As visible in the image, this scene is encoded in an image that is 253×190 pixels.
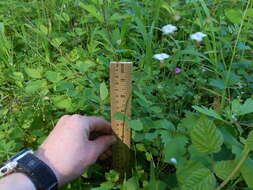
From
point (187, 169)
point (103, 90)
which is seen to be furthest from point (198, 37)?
point (187, 169)

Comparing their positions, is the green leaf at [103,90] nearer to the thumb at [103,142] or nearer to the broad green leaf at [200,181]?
the thumb at [103,142]

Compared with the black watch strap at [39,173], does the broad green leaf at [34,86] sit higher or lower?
higher

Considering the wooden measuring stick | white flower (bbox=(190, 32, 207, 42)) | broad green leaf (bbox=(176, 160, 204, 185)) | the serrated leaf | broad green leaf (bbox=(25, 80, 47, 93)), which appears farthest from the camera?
white flower (bbox=(190, 32, 207, 42))

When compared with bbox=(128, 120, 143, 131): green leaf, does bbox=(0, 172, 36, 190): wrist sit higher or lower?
lower

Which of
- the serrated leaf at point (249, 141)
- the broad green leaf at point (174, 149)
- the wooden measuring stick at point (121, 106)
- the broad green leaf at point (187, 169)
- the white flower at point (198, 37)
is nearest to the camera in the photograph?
the serrated leaf at point (249, 141)

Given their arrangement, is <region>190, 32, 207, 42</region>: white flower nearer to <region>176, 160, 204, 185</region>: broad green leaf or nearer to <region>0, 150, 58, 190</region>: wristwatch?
<region>176, 160, 204, 185</region>: broad green leaf

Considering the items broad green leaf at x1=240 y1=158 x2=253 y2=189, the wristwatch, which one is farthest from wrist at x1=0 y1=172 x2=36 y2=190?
broad green leaf at x1=240 y1=158 x2=253 y2=189

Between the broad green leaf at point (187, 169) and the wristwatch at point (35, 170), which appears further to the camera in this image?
Result: the wristwatch at point (35, 170)

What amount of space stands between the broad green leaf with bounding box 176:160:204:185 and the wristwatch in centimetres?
40

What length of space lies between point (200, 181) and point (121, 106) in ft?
1.53

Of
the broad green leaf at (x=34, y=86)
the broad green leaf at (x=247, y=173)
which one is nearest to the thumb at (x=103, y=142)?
the broad green leaf at (x=34, y=86)

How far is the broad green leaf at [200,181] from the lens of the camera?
79 centimetres

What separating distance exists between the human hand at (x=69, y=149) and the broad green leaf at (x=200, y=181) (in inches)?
16.2

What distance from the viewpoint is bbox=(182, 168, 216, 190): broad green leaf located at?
0.79 metres
